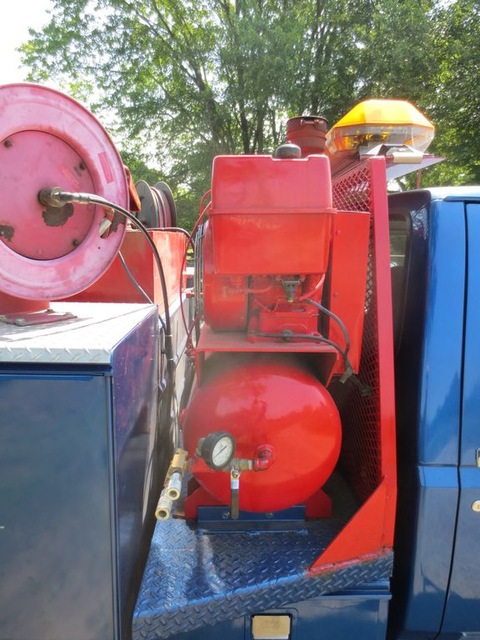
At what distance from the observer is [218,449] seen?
4.70 ft

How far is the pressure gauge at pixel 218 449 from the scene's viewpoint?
4.63ft

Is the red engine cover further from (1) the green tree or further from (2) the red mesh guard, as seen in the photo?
(1) the green tree

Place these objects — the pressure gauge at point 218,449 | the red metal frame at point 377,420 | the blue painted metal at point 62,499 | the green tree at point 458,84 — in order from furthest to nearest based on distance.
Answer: the green tree at point 458,84
the red metal frame at point 377,420
the pressure gauge at point 218,449
the blue painted metal at point 62,499

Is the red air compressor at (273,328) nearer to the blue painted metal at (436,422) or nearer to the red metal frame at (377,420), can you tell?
the red metal frame at (377,420)

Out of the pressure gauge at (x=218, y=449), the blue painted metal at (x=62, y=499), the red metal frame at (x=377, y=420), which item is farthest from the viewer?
the red metal frame at (x=377, y=420)

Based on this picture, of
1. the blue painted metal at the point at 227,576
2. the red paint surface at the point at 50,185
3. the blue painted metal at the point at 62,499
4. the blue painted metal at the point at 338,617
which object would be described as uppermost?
the red paint surface at the point at 50,185

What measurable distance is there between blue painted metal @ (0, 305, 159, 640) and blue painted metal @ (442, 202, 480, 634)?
115 cm

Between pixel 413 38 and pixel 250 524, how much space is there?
12695 millimetres

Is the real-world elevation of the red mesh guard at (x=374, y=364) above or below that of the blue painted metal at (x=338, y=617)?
above

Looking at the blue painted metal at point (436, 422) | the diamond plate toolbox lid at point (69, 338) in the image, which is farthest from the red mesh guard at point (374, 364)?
the diamond plate toolbox lid at point (69, 338)

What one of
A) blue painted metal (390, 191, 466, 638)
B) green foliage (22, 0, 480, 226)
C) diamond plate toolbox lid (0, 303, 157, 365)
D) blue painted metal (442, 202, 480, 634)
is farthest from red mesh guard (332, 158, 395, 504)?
green foliage (22, 0, 480, 226)

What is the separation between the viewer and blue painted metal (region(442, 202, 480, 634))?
160cm

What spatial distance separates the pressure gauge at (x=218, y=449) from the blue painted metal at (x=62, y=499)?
0.82 ft

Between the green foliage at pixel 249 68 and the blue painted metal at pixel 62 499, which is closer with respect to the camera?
the blue painted metal at pixel 62 499
